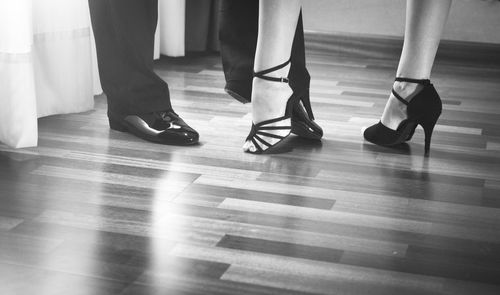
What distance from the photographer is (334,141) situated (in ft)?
6.29

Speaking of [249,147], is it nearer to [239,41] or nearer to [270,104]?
[270,104]

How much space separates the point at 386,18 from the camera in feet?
10.6

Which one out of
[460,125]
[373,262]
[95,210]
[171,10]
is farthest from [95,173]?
[171,10]

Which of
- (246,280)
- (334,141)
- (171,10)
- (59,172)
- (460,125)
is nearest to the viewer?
(246,280)

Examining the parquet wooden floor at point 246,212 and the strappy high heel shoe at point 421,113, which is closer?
the parquet wooden floor at point 246,212

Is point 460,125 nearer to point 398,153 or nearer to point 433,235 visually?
point 398,153

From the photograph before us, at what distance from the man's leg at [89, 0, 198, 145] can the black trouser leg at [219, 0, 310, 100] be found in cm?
18

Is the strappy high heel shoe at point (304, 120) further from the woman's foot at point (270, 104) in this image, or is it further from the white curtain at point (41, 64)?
the white curtain at point (41, 64)

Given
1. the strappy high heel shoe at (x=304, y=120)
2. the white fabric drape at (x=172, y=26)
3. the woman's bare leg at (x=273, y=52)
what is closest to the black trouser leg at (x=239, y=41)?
the strappy high heel shoe at (x=304, y=120)

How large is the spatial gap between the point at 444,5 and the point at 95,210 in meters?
0.87

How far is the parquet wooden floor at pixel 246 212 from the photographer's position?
1164 mm

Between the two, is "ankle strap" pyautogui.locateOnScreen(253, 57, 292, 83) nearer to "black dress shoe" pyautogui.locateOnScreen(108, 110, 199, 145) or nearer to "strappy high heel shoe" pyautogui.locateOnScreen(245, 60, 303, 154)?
"strappy high heel shoe" pyautogui.locateOnScreen(245, 60, 303, 154)

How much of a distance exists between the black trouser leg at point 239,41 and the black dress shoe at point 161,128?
177 mm

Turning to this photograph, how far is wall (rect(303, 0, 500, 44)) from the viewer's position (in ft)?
10.3
